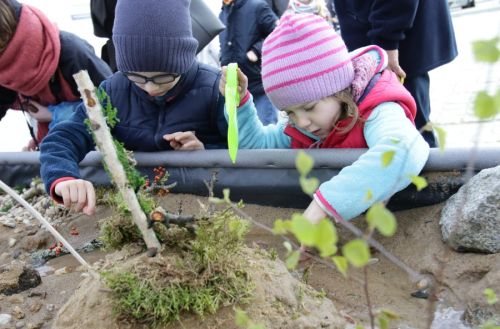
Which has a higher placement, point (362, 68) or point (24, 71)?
point (362, 68)

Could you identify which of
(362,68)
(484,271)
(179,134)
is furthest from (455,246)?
(179,134)

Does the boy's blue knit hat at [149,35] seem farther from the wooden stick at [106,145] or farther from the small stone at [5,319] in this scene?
the small stone at [5,319]

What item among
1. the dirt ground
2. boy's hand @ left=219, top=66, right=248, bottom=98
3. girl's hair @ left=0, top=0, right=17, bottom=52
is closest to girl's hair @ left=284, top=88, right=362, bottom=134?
boy's hand @ left=219, top=66, right=248, bottom=98

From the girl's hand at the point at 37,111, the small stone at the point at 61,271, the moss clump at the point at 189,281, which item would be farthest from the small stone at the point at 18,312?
the girl's hand at the point at 37,111

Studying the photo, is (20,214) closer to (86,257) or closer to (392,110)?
(86,257)

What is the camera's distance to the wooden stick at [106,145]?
137 cm

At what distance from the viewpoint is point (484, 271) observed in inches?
71.4

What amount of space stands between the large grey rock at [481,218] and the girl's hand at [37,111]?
9.10ft

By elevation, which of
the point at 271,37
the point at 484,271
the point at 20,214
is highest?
the point at 271,37

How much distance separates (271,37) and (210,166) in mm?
838

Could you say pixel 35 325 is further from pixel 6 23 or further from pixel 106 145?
pixel 6 23

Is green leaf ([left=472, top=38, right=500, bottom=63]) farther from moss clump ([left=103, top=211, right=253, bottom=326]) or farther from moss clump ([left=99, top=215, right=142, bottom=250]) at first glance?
moss clump ([left=99, top=215, right=142, bottom=250])

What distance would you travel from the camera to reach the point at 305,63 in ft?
6.68

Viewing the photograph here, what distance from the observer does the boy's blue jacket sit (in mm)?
2756
